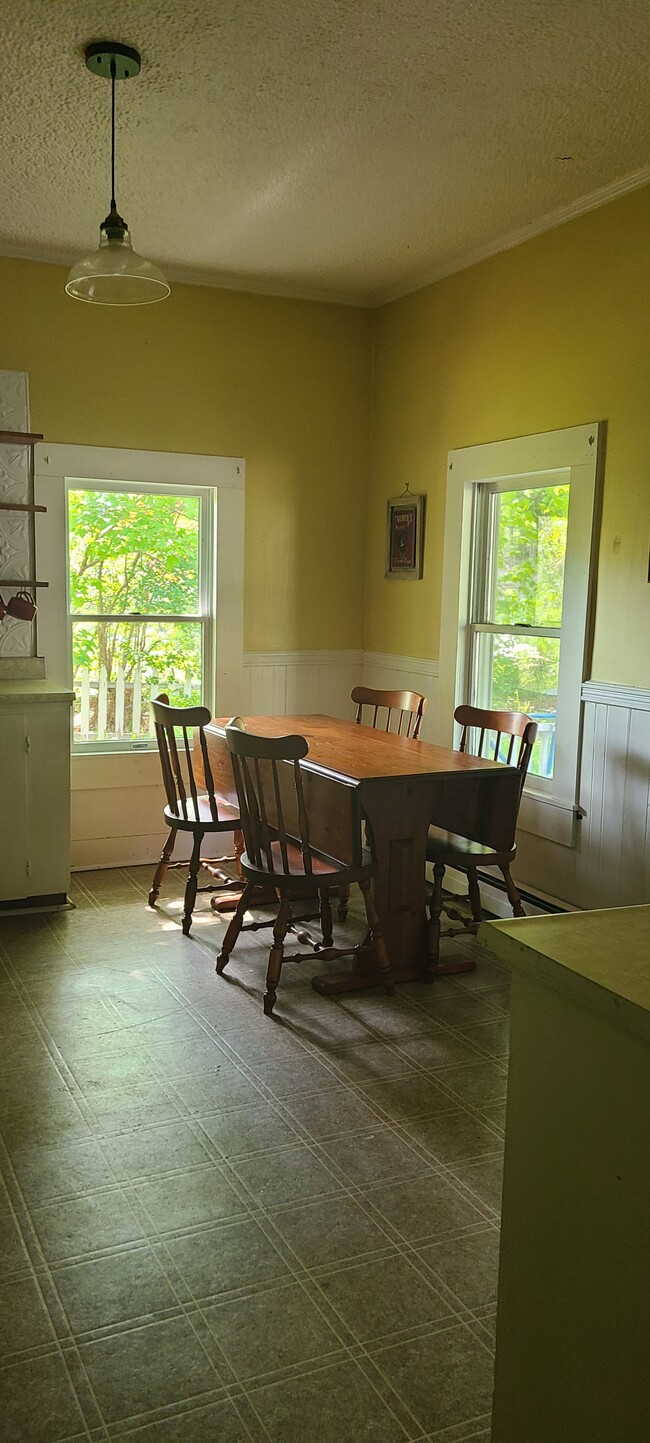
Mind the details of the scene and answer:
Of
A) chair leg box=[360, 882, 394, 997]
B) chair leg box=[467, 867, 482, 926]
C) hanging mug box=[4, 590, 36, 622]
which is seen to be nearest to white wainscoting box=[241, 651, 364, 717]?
hanging mug box=[4, 590, 36, 622]

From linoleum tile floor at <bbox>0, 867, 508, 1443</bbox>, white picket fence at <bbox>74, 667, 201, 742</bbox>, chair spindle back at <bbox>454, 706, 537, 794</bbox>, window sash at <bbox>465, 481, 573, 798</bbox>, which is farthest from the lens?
white picket fence at <bbox>74, 667, 201, 742</bbox>

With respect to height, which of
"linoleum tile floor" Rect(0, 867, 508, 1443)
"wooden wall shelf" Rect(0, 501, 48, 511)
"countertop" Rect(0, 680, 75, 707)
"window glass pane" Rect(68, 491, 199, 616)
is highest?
"wooden wall shelf" Rect(0, 501, 48, 511)

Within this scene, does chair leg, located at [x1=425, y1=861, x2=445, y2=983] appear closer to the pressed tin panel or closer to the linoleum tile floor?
the linoleum tile floor

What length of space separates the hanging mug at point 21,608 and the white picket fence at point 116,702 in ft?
1.35

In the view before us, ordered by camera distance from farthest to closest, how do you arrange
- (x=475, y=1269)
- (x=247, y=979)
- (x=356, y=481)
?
(x=356, y=481) → (x=247, y=979) → (x=475, y=1269)

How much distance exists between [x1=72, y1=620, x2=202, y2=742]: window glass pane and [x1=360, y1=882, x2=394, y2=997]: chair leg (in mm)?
1840

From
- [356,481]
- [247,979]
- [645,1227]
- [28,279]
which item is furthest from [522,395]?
[645,1227]

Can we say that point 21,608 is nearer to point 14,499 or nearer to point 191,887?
point 14,499

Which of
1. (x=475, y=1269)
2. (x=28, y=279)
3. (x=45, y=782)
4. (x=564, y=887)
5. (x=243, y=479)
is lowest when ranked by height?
(x=475, y=1269)

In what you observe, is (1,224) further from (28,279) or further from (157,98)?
(157,98)

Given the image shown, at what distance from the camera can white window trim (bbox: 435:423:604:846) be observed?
3.73 meters

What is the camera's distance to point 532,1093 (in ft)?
4.23

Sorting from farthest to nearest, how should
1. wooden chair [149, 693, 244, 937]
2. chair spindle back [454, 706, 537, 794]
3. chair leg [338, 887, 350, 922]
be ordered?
chair leg [338, 887, 350, 922]
wooden chair [149, 693, 244, 937]
chair spindle back [454, 706, 537, 794]

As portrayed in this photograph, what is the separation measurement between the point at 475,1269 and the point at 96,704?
10.6ft
